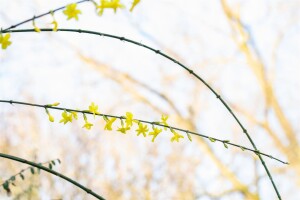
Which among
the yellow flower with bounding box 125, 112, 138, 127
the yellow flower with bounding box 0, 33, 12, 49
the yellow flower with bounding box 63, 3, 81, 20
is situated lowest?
the yellow flower with bounding box 0, 33, 12, 49

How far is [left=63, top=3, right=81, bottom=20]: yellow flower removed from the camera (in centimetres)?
86

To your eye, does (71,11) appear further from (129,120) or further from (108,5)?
(129,120)

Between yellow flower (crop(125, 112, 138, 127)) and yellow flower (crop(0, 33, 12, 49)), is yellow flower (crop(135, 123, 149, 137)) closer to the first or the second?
yellow flower (crop(125, 112, 138, 127))

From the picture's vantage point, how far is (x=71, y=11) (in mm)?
868

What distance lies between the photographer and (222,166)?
1003 centimetres

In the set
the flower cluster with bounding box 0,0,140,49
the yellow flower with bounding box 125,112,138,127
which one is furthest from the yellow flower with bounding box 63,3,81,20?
the yellow flower with bounding box 125,112,138,127

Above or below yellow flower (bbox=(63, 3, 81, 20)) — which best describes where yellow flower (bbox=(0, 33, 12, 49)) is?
below

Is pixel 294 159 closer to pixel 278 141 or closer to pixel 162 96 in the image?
pixel 278 141

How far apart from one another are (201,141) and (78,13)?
32.6 ft

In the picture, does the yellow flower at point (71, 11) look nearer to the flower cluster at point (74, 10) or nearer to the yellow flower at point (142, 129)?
the flower cluster at point (74, 10)

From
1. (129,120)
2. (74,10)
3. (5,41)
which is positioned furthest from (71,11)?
(129,120)

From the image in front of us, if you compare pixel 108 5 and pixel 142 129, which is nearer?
pixel 108 5

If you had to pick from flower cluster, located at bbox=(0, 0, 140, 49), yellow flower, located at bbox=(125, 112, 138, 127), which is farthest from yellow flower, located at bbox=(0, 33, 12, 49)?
yellow flower, located at bbox=(125, 112, 138, 127)

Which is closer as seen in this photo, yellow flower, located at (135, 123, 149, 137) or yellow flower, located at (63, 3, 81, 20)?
yellow flower, located at (63, 3, 81, 20)
